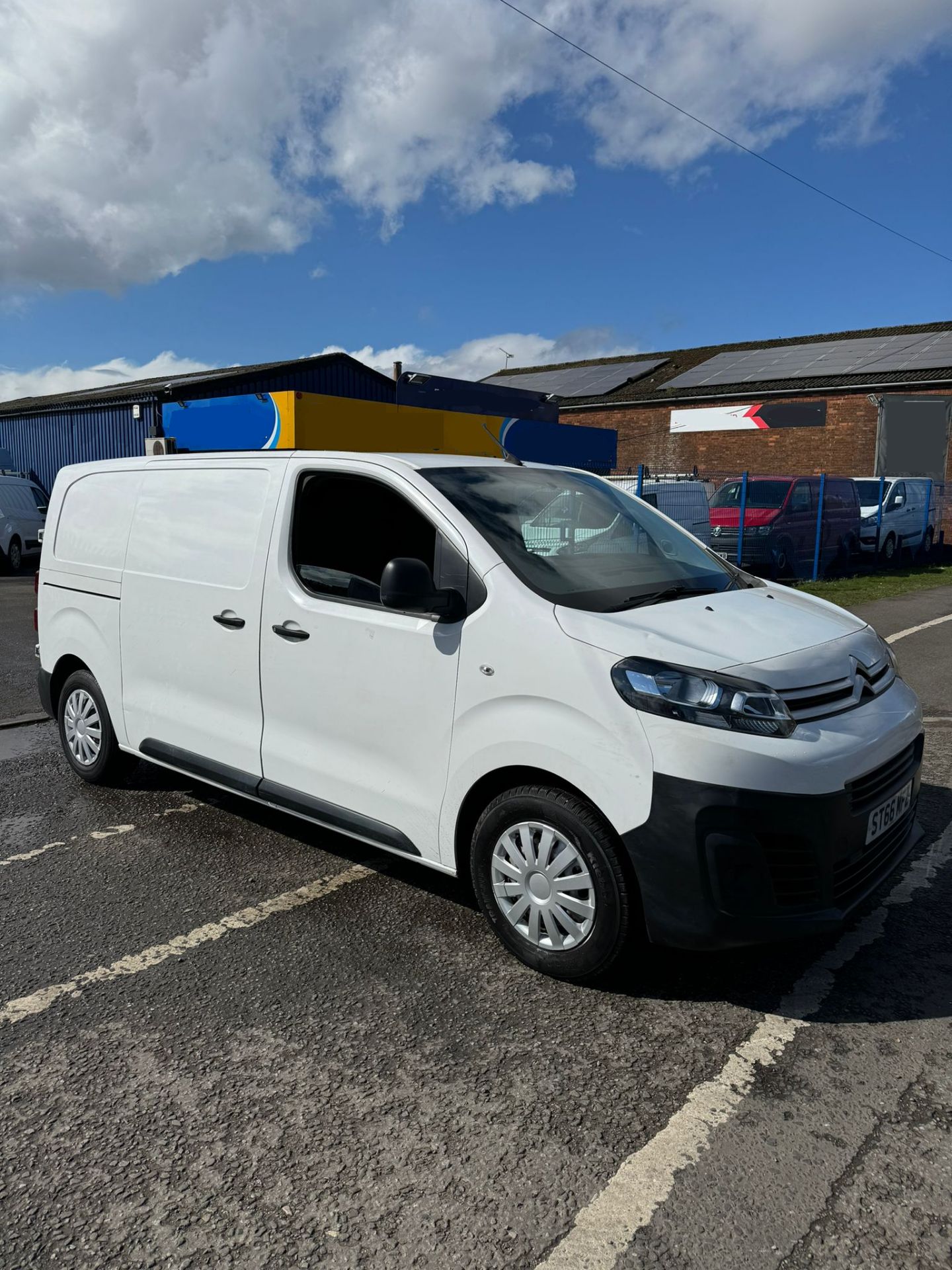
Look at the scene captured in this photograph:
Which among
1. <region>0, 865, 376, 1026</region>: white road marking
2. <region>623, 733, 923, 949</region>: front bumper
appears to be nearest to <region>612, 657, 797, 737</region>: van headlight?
<region>623, 733, 923, 949</region>: front bumper

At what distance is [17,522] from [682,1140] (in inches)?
794

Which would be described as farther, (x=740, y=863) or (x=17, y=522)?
(x=17, y=522)

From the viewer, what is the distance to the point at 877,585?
1711cm

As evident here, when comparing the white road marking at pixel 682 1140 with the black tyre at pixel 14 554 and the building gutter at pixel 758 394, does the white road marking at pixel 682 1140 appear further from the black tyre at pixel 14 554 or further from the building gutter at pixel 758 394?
the building gutter at pixel 758 394

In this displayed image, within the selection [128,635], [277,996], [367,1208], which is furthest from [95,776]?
[367,1208]

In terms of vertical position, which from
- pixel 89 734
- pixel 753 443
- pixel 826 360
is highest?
pixel 826 360

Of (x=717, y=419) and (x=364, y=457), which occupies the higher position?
(x=717, y=419)

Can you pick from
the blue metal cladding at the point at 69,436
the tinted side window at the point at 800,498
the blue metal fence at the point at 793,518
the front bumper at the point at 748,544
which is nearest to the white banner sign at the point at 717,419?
the blue metal fence at the point at 793,518

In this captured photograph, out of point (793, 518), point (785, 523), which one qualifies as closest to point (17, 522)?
point (785, 523)

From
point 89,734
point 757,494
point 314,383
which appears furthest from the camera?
point 314,383

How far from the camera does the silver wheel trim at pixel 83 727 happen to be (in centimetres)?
541

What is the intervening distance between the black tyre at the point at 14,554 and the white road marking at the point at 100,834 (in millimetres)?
16490

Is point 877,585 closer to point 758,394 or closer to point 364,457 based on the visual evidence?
point 364,457

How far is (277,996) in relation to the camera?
3252 mm
